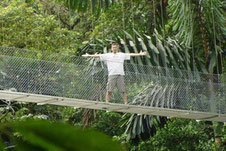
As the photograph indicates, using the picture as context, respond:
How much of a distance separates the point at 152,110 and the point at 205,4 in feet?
17.2

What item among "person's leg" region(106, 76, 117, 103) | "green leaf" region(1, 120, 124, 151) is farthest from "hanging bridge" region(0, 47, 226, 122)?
"green leaf" region(1, 120, 124, 151)

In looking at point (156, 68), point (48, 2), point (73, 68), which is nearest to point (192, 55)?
point (156, 68)

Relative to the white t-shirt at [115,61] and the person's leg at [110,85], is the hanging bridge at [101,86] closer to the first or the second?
the person's leg at [110,85]

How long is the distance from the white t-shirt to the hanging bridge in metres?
0.61

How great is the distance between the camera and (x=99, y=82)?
12.4m

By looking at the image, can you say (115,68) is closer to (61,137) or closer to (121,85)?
(121,85)

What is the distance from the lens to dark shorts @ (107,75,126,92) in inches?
465

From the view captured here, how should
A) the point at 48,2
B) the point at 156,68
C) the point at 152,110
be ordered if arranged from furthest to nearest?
the point at 48,2 → the point at 156,68 → the point at 152,110

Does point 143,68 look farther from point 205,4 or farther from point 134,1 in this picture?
point 134,1

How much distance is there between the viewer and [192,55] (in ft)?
51.6

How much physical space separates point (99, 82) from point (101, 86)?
0.35 feet

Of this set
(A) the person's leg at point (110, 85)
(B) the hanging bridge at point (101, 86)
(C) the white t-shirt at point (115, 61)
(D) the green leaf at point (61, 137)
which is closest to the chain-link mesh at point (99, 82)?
(B) the hanging bridge at point (101, 86)

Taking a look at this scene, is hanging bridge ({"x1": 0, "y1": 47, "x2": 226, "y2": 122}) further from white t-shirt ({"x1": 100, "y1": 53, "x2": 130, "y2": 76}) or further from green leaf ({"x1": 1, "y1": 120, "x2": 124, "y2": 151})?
green leaf ({"x1": 1, "y1": 120, "x2": 124, "y2": 151})

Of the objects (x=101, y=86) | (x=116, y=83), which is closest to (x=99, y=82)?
(x=101, y=86)
